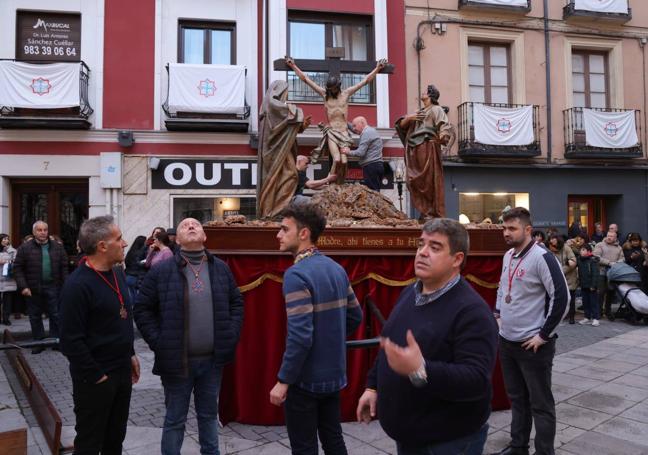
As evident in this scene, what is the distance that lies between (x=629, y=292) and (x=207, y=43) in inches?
443

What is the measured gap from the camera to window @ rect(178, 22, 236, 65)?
1290cm

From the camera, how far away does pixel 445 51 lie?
1391cm

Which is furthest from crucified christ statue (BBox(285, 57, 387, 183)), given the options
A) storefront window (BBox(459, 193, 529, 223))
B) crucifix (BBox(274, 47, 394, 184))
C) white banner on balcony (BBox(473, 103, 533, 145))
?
storefront window (BBox(459, 193, 529, 223))

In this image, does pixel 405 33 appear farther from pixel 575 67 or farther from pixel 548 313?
pixel 548 313

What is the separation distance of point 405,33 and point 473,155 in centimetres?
378

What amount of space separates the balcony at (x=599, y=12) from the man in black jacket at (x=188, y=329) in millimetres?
14798

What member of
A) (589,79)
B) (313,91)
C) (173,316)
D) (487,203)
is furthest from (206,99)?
(589,79)

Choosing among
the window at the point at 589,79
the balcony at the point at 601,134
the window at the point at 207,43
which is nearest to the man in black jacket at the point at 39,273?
the window at the point at 207,43

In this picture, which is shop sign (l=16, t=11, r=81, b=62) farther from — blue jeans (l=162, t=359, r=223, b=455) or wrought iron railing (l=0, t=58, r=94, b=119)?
blue jeans (l=162, t=359, r=223, b=455)

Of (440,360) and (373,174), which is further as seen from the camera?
(373,174)

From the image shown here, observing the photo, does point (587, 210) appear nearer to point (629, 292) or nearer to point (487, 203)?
point (487, 203)

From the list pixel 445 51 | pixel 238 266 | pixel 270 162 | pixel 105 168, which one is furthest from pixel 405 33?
pixel 238 266

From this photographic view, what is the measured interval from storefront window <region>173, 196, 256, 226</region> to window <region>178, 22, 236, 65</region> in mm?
3507

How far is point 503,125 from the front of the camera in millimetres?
13844
